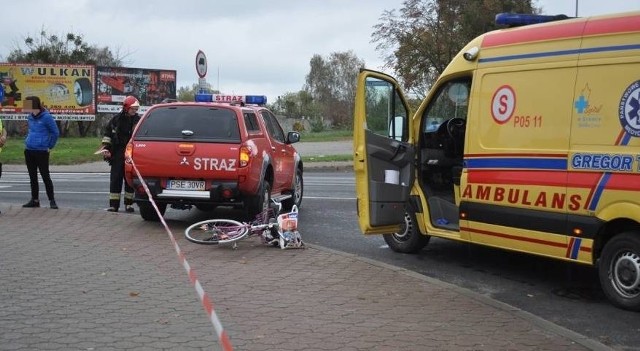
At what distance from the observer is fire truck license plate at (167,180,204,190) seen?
8797 mm

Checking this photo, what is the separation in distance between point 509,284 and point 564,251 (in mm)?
901

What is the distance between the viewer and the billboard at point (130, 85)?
40.8 metres

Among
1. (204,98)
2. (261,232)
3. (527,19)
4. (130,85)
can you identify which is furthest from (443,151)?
(130,85)

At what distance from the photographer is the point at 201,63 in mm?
14344

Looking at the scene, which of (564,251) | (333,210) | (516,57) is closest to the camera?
(564,251)

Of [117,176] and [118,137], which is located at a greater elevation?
[118,137]

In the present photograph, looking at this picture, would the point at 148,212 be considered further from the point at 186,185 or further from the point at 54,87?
the point at 54,87

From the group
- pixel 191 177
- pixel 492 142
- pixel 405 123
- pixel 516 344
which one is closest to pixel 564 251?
pixel 492 142

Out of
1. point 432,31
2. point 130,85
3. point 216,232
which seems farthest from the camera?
point 130,85

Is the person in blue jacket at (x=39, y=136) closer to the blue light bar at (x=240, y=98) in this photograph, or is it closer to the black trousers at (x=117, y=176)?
the black trousers at (x=117, y=176)

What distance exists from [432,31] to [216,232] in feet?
89.1

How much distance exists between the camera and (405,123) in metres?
7.73

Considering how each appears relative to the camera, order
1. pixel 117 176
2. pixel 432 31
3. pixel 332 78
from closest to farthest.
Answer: pixel 117 176 < pixel 432 31 < pixel 332 78

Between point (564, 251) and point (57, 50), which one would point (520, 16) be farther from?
point (57, 50)
